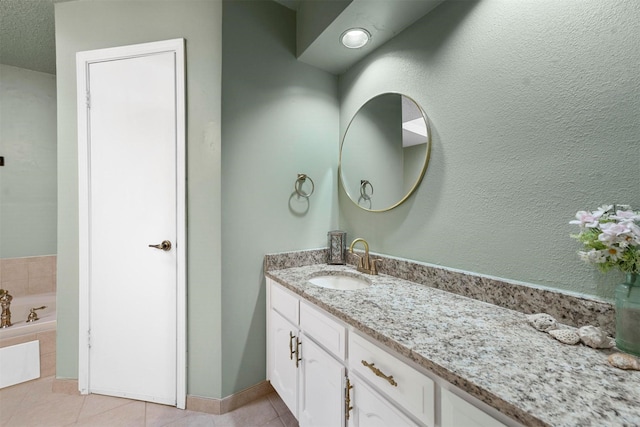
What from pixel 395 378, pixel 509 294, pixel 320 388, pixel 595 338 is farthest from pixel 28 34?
pixel 595 338

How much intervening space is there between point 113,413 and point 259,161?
67.9 inches

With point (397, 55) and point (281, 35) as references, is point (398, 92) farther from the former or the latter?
point (281, 35)

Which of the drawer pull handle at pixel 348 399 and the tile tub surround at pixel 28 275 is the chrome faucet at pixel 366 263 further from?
the tile tub surround at pixel 28 275

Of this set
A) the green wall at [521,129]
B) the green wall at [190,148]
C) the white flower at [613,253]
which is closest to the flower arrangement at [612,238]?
the white flower at [613,253]

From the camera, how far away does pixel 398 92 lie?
144 cm

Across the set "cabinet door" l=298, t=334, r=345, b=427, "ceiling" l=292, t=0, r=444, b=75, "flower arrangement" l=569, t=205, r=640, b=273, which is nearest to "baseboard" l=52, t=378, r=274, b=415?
"cabinet door" l=298, t=334, r=345, b=427

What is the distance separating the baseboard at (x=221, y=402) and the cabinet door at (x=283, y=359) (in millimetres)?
170

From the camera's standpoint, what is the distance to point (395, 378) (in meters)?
0.77

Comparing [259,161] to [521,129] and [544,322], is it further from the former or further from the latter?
[544,322]

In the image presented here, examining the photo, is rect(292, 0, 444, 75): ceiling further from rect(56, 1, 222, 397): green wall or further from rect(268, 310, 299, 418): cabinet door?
rect(268, 310, 299, 418): cabinet door

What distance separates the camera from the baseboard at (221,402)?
1490 mm

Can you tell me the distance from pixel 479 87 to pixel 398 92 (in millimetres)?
441

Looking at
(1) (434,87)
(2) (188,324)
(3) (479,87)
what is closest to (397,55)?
(1) (434,87)

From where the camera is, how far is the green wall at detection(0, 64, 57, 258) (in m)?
2.32
